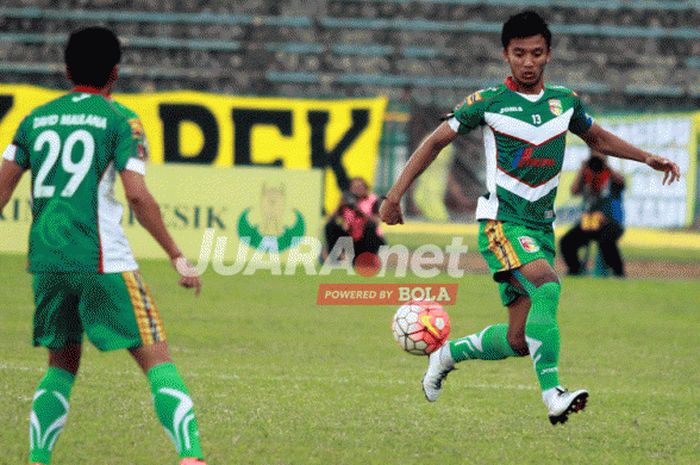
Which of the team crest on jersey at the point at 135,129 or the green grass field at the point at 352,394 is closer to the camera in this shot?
the team crest on jersey at the point at 135,129

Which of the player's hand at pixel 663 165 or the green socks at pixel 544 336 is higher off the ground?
the player's hand at pixel 663 165

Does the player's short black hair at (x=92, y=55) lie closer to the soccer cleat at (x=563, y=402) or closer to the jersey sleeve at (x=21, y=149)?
the jersey sleeve at (x=21, y=149)

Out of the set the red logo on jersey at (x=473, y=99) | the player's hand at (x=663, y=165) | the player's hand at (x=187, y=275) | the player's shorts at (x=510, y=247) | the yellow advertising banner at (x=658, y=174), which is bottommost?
the yellow advertising banner at (x=658, y=174)

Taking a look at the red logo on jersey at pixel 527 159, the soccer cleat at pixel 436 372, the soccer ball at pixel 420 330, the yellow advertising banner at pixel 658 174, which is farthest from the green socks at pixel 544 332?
the yellow advertising banner at pixel 658 174

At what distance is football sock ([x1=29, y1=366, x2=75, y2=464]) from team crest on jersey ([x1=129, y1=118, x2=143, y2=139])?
3.20ft

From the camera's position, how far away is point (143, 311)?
4949 millimetres

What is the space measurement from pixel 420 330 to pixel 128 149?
11.3 feet

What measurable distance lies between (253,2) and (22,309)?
18.5 meters

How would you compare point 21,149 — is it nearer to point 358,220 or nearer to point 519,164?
point 519,164

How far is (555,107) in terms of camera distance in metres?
6.61

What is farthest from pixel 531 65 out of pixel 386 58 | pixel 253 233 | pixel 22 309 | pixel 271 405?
pixel 386 58

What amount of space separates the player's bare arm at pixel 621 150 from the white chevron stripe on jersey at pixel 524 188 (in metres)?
0.49

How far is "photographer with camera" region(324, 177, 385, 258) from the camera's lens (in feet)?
57.3

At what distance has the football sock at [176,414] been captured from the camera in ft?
16.0
